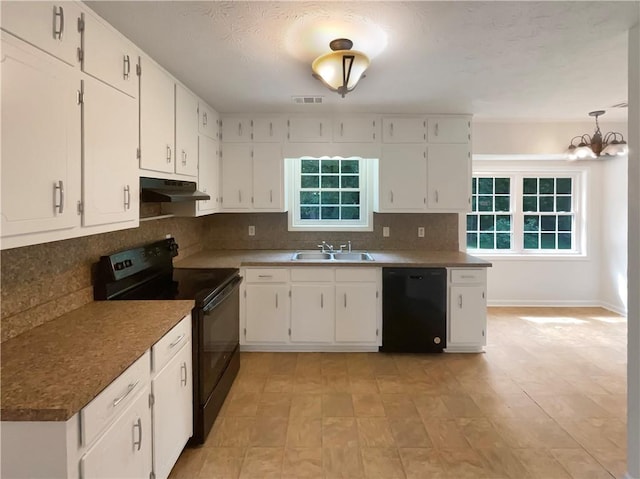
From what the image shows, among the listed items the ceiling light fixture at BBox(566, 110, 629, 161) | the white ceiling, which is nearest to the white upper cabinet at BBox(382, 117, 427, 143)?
the white ceiling

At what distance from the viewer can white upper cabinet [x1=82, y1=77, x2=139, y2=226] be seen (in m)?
1.82

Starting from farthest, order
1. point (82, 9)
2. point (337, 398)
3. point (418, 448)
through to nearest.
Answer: point (337, 398) → point (418, 448) → point (82, 9)

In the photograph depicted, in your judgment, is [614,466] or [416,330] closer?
[614,466]

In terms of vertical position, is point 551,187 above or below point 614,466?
above

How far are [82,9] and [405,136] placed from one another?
3020 mm

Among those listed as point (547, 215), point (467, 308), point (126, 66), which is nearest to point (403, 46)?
point (126, 66)

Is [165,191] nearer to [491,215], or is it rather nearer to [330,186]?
[330,186]

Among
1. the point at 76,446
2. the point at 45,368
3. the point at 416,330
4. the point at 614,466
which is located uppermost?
the point at 45,368

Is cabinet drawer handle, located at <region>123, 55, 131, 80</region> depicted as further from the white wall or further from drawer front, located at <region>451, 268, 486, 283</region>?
the white wall

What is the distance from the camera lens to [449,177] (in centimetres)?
412

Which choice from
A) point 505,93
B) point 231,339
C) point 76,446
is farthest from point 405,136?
point 76,446

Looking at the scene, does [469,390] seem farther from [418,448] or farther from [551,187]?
[551,187]

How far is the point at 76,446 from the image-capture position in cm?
121

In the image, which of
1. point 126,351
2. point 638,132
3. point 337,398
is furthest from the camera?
point 337,398
